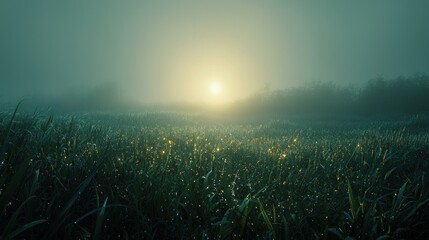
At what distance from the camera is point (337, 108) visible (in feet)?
73.8

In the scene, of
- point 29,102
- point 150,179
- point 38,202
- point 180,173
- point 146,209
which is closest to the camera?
point 38,202

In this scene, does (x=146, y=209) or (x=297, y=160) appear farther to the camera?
(x=297, y=160)

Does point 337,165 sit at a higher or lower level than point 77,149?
lower

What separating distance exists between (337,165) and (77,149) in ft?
12.3

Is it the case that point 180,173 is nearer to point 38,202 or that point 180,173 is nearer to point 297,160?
point 38,202

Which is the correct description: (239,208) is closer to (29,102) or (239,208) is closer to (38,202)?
(38,202)

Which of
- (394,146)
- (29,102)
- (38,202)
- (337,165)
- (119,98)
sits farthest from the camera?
(119,98)

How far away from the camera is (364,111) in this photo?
21250mm

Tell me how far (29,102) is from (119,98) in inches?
310

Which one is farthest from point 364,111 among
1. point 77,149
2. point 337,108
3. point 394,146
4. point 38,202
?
point 38,202

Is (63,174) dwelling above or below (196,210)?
above

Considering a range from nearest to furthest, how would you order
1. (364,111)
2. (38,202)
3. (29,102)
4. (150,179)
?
(38,202) → (150,179) → (364,111) → (29,102)

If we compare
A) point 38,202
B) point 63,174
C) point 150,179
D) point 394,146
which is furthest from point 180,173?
point 394,146

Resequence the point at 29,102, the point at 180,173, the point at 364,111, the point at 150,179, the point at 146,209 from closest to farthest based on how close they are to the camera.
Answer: the point at 146,209, the point at 150,179, the point at 180,173, the point at 364,111, the point at 29,102
